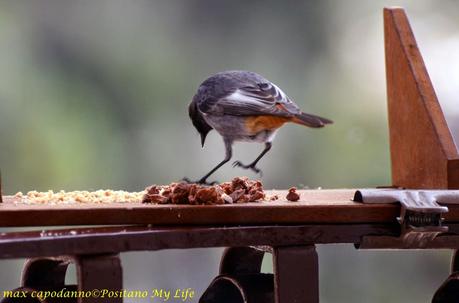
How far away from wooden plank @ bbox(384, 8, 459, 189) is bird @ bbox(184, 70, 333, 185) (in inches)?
13.2

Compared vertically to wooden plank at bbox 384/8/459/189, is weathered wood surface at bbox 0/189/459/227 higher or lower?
lower

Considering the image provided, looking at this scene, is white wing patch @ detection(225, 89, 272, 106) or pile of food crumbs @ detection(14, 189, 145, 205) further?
white wing patch @ detection(225, 89, 272, 106)

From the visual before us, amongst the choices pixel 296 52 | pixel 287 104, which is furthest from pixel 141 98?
pixel 287 104

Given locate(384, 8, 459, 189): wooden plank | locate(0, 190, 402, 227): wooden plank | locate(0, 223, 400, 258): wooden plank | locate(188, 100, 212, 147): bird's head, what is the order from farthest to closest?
1. locate(188, 100, 212, 147): bird's head
2. locate(384, 8, 459, 189): wooden plank
3. locate(0, 190, 402, 227): wooden plank
4. locate(0, 223, 400, 258): wooden plank

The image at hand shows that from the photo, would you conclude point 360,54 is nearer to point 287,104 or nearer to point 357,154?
point 357,154

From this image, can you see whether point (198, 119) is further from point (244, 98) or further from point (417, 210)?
point (417, 210)

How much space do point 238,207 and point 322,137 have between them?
3756 mm

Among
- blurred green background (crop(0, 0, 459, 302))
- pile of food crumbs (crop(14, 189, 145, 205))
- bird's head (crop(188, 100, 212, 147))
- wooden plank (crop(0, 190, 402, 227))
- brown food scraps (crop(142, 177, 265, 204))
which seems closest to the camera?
wooden plank (crop(0, 190, 402, 227))

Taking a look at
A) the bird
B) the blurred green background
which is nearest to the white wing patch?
the bird

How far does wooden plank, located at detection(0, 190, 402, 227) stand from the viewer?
2.13 metres

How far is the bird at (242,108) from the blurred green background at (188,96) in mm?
2304

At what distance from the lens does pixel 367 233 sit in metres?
2.34

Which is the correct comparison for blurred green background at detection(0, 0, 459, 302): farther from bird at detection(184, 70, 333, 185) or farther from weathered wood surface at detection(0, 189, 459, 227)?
weathered wood surface at detection(0, 189, 459, 227)

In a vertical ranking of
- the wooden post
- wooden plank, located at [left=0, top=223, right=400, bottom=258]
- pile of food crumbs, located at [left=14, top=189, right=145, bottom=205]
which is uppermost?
pile of food crumbs, located at [left=14, top=189, right=145, bottom=205]
